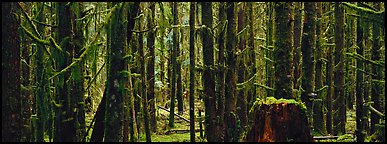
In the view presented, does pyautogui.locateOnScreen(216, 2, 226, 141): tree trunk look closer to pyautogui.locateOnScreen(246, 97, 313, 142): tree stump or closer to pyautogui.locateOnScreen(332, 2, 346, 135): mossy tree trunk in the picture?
pyautogui.locateOnScreen(332, 2, 346, 135): mossy tree trunk

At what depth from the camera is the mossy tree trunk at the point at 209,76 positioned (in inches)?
508

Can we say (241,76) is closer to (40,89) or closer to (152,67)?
(152,67)

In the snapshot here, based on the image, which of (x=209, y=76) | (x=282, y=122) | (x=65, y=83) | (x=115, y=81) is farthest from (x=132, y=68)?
(x=282, y=122)

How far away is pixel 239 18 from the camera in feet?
56.7

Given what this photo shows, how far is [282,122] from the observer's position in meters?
7.91

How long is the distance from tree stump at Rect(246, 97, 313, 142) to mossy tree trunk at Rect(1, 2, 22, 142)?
13.8 feet

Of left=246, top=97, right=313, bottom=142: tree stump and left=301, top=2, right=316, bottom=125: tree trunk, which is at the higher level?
left=301, top=2, right=316, bottom=125: tree trunk

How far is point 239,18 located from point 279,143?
986 cm

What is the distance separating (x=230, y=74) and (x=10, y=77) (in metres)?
7.55

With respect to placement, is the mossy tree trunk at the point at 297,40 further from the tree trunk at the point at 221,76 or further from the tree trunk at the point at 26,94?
the tree trunk at the point at 26,94

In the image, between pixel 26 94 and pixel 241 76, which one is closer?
pixel 26 94

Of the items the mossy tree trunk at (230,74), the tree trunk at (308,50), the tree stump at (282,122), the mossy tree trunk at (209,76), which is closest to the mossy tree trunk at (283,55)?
the tree stump at (282,122)

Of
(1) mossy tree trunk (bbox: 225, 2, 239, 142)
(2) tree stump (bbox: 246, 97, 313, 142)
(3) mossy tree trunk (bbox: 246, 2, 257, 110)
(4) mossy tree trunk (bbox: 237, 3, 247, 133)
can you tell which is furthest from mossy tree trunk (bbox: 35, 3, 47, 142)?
(3) mossy tree trunk (bbox: 246, 2, 257, 110)

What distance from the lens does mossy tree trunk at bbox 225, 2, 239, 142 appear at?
14195 mm
